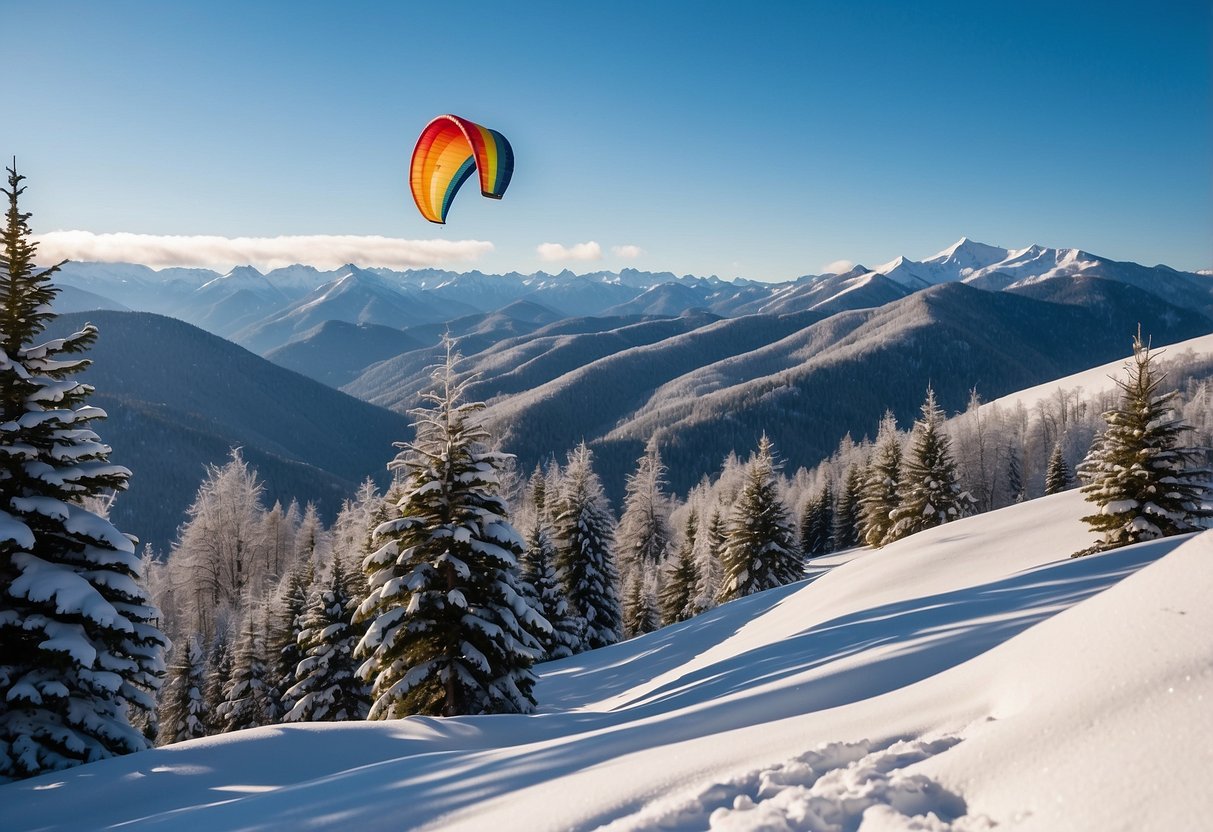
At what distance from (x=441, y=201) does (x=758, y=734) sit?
1638 centimetres

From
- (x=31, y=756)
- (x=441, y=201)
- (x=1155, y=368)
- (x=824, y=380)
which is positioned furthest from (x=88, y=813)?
(x=824, y=380)

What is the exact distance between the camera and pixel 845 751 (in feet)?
13.9

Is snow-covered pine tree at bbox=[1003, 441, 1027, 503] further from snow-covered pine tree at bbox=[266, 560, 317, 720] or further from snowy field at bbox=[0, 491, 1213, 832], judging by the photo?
snow-covered pine tree at bbox=[266, 560, 317, 720]

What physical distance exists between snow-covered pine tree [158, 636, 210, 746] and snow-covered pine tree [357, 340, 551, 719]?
59.6 feet

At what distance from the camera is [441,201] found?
17.6m

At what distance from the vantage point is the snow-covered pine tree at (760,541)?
30.0m

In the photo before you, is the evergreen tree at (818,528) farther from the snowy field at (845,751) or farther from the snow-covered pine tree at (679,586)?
the snowy field at (845,751)

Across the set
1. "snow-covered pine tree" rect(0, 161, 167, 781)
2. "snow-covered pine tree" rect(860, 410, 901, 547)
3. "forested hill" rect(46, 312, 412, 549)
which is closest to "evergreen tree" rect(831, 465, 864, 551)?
"snow-covered pine tree" rect(860, 410, 901, 547)

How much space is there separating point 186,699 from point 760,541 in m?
25.9

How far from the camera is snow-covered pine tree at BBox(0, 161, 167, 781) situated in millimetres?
9031

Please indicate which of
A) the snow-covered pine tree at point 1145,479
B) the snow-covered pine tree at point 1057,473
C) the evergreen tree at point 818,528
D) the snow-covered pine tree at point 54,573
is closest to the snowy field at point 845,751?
the snow-covered pine tree at point 54,573

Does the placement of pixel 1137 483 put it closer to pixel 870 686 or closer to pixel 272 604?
pixel 870 686

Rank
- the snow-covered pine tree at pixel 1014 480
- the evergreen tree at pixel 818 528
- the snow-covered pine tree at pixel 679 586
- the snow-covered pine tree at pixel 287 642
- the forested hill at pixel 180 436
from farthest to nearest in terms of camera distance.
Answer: the forested hill at pixel 180 436, the snow-covered pine tree at pixel 1014 480, the evergreen tree at pixel 818 528, the snow-covered pine tree at pixel 679 586, the snow-covered pine tree at pixel 287 642

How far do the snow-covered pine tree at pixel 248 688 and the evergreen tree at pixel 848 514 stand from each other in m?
43.1
